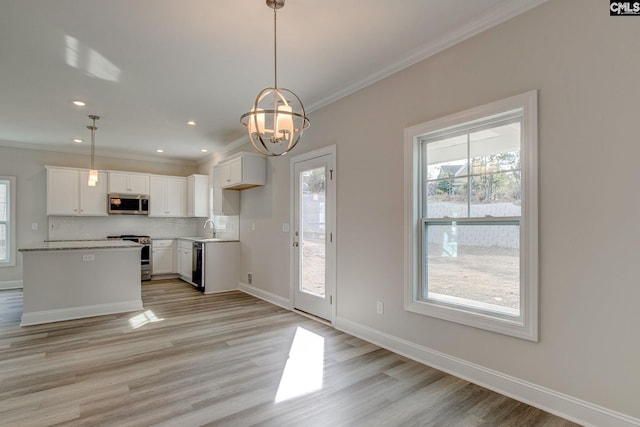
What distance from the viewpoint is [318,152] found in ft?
13.6

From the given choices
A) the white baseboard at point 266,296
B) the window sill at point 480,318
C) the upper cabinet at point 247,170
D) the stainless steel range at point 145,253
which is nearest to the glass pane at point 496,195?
the window sill at point 480,318

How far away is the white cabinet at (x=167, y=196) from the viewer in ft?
23.9

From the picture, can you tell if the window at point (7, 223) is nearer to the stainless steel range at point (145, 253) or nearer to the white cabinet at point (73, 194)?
the white cabinet at point (73, 194)

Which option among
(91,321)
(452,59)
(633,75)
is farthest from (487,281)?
(91,321)

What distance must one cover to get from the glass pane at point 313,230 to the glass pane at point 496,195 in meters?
1.88

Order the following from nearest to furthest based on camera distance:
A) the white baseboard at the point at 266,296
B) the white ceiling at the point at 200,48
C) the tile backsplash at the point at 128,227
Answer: the white ceiling at the point at 200,48
the white baseboard at the point at 266,296
the tile backsplash at the point at 128,227

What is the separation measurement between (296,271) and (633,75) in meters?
3.78

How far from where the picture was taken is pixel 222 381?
2590 millimetres

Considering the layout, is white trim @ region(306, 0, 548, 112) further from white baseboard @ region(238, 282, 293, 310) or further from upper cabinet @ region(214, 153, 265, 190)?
white baseboard @ region(238, 282, 293, 310)

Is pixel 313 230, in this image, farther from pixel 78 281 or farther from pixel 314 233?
pixel 78 281

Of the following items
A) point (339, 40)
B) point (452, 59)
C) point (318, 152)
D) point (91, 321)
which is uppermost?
point (339, 40)

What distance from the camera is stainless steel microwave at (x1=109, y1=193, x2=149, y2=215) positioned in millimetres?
6781

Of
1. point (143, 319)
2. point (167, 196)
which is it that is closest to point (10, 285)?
point (167, 196)

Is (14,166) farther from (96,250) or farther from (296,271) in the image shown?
(296,271)
